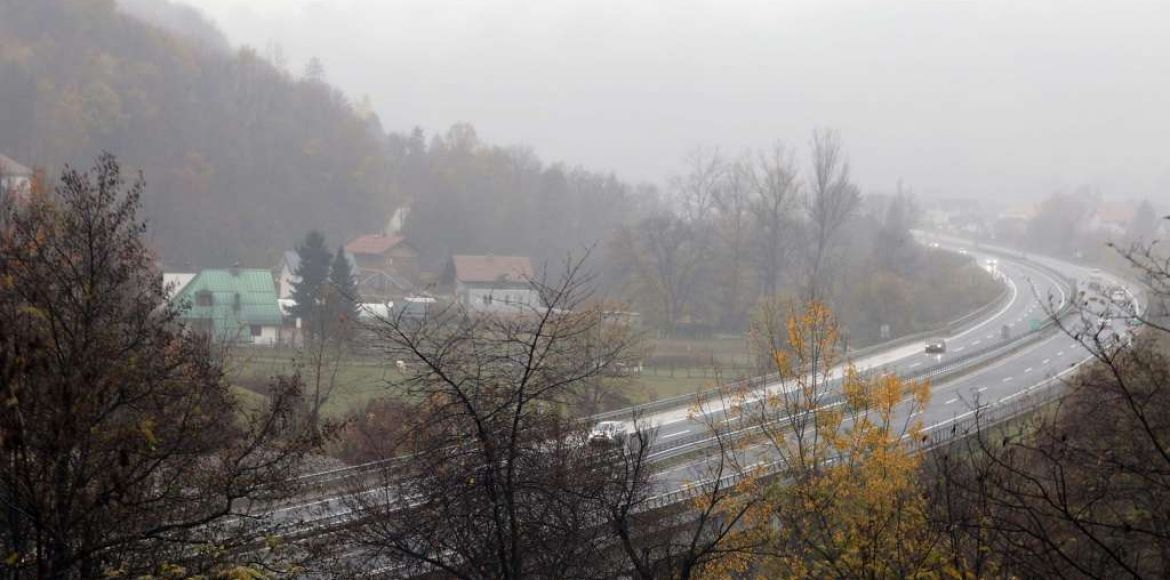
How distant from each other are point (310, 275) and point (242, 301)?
2437 millimetres

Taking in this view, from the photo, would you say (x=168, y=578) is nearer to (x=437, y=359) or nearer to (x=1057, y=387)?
(x=437, y=359)

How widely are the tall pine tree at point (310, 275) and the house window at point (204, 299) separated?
2526 mm

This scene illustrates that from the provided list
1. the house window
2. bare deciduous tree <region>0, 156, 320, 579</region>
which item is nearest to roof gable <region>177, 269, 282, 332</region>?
the house window

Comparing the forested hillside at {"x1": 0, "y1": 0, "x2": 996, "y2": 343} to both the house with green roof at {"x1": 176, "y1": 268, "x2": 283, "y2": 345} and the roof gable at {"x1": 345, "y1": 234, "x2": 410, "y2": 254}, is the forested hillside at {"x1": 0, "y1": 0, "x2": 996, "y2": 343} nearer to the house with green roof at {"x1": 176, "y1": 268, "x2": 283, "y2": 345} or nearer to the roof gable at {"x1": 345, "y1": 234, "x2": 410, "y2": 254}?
the roof gable at {"x1": 345, "y1": 234, "x2": 410, "y2": 254}

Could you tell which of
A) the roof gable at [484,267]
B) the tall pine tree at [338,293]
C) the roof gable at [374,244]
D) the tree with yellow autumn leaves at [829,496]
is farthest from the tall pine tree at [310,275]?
the tree with yellow autumn leaves at [829,496]

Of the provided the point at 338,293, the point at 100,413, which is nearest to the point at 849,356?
the point at 338,293

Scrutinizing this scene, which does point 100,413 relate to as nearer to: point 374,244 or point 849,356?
point 849,356

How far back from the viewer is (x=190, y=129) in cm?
5322

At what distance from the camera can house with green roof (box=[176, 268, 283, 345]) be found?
93.8 feet

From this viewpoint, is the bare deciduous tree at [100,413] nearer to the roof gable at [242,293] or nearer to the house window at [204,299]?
the house window at [204,299]

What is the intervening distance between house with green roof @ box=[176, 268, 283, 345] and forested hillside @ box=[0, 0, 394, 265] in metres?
12.1

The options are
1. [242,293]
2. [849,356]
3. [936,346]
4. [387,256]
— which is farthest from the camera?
[387,256]

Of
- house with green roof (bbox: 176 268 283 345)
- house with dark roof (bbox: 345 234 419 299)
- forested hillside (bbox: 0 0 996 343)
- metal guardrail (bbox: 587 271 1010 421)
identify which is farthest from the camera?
house with dark roof (bbox: 345 234 419 299)

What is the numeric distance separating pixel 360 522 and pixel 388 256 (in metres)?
41.4
